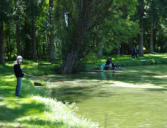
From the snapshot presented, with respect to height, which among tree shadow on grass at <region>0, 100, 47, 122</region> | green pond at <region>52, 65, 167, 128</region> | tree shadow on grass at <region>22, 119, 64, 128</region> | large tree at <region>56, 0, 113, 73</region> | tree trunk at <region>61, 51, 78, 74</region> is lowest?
green pond at <region>52, 65, 167, 128</region>

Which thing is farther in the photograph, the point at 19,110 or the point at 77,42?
the point at 77,42

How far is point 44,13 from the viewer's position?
45125 mm

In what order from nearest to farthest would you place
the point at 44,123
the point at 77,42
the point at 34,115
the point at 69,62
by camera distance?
the point at 44,123
the point at 34,115
the point at 77,42
the point at 69,62

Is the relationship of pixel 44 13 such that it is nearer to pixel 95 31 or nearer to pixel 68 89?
pixel 95 31

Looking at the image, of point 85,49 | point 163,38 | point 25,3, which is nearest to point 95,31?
point 85,49

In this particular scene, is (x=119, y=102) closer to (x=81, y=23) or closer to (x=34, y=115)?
(x=34, y=115)

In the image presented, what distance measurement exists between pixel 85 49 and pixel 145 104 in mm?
16232

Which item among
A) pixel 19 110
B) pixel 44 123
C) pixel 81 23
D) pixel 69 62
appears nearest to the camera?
pixel 44 123

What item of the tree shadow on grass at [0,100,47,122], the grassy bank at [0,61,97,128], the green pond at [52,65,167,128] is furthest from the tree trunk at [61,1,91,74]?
the tree shadow on grass at [0,100,47,122]

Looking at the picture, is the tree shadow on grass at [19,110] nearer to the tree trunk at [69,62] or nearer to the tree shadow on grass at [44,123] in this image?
the tree shadow on grass at [44,123]

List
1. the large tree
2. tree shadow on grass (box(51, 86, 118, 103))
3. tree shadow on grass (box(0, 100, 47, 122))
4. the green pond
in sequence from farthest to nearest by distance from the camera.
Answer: the large tree → tree shadow on grass (box(51, 86, 118, 103)) → the green pond → tree shadow on grass (box(0, 100, 47, 122))

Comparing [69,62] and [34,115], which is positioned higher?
[69,62]

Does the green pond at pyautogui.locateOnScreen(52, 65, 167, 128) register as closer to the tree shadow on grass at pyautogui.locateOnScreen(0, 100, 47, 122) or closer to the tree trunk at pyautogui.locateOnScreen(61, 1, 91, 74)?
the tree shadow on grass at pyautogui.locateOnScreen(0, 100, 47, 122)

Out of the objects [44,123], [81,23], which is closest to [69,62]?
[81,23]
